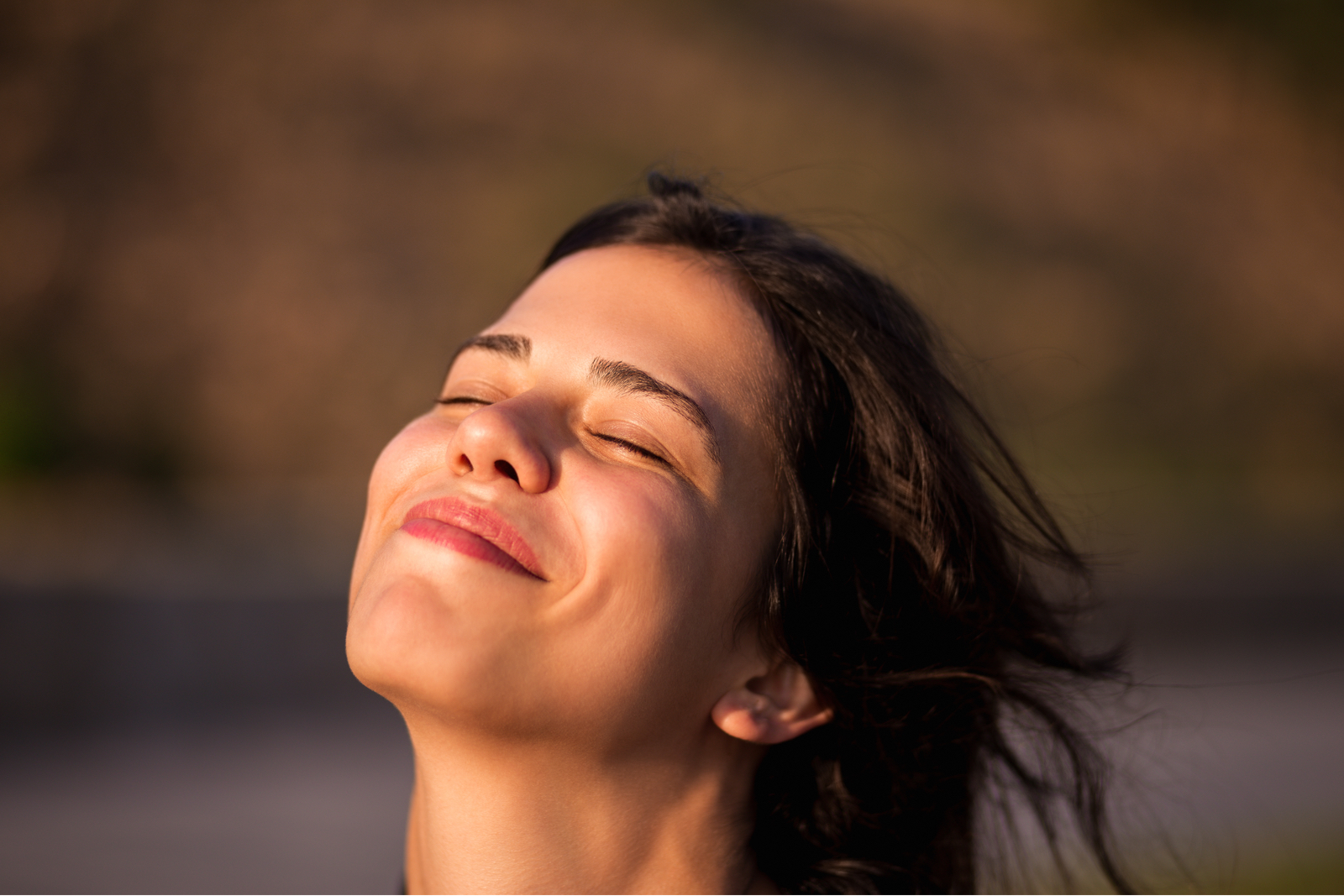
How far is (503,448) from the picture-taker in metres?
1.93

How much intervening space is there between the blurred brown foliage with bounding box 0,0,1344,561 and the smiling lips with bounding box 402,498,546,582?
283 inches

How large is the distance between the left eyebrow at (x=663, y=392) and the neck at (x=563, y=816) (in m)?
0.57

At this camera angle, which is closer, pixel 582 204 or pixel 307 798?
Result: pixel 307 798

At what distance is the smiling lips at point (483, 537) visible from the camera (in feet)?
6.26

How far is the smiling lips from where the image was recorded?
6.26 ft

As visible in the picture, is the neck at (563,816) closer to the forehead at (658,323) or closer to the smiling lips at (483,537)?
the smiling lips at (483,537)

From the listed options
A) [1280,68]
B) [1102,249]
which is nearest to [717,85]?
[1102,249]

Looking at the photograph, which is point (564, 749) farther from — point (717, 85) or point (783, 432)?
point (717, 85)

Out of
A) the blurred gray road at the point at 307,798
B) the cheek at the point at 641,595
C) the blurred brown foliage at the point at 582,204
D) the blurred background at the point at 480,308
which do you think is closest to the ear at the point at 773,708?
the cheek at the point at 641,595

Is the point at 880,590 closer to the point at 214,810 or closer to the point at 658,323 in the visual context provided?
the point at 658,323

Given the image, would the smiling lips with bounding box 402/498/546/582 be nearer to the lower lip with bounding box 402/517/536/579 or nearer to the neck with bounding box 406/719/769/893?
the lower lip with bounding box 402/517/536/579

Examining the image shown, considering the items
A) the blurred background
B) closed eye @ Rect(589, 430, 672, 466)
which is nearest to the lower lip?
closed eye @ Rect(589, 430, 672, 466)

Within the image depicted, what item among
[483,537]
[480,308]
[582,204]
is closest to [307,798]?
[483,537]

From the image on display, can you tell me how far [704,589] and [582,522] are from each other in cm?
27
